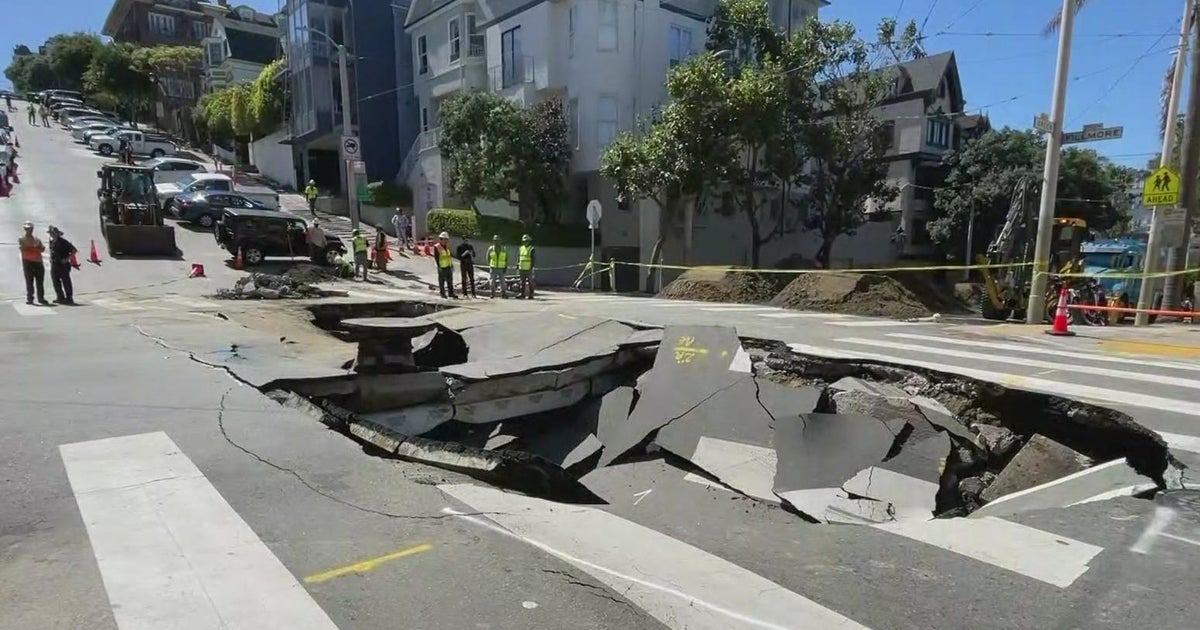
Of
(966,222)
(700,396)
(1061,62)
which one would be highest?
(1061,62)

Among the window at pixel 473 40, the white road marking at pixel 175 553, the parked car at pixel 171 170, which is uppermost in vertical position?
the window at pixel 473 40

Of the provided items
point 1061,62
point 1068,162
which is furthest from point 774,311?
point 1068,162

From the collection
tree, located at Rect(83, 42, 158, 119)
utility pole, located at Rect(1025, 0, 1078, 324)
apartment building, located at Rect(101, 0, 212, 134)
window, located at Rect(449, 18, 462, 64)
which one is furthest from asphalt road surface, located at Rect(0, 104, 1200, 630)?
apartment building, located at Rect(101, 0, 212, 134)

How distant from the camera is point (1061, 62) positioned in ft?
36.8

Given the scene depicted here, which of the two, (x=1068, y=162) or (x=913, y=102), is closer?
(x=1068, y=162)

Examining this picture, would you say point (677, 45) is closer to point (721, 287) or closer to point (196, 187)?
point (721, 287)

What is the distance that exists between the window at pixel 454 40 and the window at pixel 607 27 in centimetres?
860

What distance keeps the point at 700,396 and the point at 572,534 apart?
3559mm

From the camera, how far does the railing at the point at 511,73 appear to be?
27906 mm

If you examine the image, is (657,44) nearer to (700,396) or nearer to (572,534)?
(700,396)

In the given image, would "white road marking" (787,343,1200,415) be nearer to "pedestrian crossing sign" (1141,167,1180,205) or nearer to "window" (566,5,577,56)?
"pedestrian crossing sign" (1141,167,1180,205)

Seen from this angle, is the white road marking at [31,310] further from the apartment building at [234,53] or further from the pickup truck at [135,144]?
the apartment building at [234,53]

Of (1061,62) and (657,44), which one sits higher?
(657,44)

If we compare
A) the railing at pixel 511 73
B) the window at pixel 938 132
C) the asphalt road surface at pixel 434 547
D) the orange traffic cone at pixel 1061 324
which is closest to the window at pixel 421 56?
the railing at pixel 511 73
